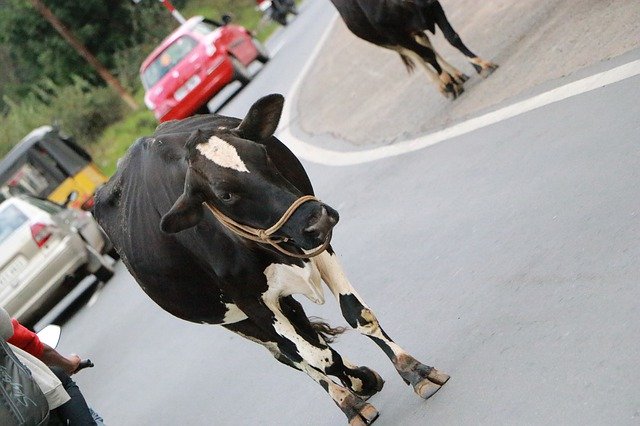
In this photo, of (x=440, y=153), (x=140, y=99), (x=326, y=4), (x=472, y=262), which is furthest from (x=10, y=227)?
(x=140, y=99)

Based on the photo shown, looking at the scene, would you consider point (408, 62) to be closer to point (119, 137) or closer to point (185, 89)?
point (185, 89)

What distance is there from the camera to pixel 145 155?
648 cm

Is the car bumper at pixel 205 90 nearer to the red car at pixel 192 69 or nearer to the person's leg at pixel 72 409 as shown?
the red car at pixel 192 69

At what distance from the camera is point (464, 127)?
1094 cm

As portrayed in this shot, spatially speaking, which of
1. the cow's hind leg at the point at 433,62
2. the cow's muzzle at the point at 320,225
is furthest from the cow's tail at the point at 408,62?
the cow's muzzle at the point at 320,225

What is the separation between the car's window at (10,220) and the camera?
1570 centimetres

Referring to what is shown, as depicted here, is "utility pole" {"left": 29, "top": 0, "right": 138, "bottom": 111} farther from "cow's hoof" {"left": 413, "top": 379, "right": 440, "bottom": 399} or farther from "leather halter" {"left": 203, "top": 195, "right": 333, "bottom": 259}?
"leather halter" {"left": 203, "top": 195, "right": 333, "bottom": 259}

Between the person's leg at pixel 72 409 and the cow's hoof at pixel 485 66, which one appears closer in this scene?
the person's leg at pixel 72 409

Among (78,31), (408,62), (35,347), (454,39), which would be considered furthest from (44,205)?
(78,31)

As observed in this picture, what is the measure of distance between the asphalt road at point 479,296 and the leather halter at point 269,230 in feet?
4.15

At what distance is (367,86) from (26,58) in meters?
41.3

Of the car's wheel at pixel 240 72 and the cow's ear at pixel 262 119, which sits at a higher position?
the cow's ear at pixel 262 119

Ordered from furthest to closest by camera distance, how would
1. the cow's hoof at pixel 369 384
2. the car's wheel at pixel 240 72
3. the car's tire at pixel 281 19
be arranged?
1. the car's tire at pixel 281 19
2. the car's wheel at pixel 240 72
3. the cow's hoof at pixel 369 384

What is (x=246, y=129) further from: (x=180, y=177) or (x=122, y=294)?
(x=122, y=294)
